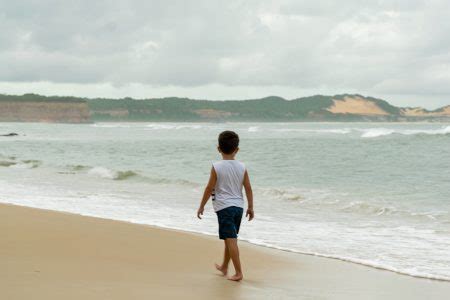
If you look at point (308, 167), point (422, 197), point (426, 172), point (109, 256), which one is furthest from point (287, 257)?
point (308, 167)

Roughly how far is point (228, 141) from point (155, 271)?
1371 millimetres

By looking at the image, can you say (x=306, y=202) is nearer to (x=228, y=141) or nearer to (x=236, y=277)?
(x=236, y=277)

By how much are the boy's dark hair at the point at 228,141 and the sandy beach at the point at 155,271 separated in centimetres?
117

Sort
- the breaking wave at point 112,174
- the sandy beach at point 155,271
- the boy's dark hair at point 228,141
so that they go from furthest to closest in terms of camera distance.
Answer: the breaking wave at point 112,174 < the boy's dark hair at point 228,141 < the sandy beach at point 155,271

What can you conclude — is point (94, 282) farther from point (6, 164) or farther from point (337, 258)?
point (6, 164)

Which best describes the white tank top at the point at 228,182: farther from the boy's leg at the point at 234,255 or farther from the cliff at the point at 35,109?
the cliff at the point at 35,109

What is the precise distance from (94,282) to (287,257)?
3.10 metres

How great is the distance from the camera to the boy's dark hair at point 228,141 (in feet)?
20.0

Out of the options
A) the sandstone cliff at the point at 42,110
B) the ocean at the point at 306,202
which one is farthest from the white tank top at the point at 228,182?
the sandstone cliff at the point at 42,110

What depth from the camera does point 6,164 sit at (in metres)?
27.9

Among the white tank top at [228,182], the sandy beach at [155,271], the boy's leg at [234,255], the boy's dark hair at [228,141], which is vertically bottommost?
the sandy beach at [155,271]


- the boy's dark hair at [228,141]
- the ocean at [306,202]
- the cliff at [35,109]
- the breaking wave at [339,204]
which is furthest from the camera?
the cliff at [35,109]

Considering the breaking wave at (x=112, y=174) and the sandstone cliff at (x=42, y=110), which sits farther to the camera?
the sandstone cliff at (x=42, y=110)

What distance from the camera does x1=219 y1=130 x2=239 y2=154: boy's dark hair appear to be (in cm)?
610
